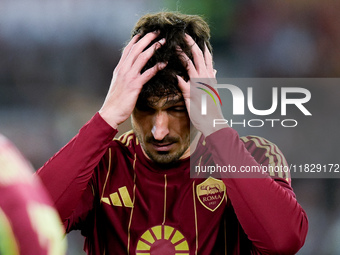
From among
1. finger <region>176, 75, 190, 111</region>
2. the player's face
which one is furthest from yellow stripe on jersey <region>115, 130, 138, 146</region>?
finger <region>176, 75, 190, 111</region>

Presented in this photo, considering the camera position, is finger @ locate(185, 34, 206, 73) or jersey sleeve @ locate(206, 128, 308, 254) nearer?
jersey sleeve @ locate(206, 128, 308, 254)

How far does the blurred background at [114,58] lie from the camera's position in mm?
4590

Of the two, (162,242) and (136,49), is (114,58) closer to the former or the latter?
(136,49)

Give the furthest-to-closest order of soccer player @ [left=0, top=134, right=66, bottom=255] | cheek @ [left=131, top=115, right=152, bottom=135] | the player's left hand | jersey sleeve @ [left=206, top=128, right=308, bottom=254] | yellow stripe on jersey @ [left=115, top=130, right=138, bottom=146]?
yellow stripe on jersey @ [left=115, top=130, right=138, bottom=146] < cheek @ [left=131, top=115, right=152, bottom=135] < the player's left hand < jersey sleeve @ [left=206, top=128, right=308, bottom=254] < soccer player @ [left=0, top=134, right=66, bottom=255]

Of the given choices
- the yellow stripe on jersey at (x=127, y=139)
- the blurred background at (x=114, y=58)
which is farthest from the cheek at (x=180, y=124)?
the blurred background at (x=114, y=58)

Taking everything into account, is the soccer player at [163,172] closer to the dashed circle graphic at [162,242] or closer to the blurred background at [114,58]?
A: the dashed circle graphic at [162,242]

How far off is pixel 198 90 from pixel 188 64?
4.4 inches

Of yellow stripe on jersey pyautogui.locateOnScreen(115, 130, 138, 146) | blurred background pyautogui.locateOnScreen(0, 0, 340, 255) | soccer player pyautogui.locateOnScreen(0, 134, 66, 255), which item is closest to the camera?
soccer player pyautogui.locateOnScreen(0, 134, 66, 255)

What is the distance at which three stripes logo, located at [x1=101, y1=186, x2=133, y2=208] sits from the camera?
1832 millimetres

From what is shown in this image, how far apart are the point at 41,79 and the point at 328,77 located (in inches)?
117

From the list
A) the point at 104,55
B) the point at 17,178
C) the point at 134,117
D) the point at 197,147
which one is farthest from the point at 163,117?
the point at 104,55

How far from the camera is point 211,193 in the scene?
183cm

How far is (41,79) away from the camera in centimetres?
486

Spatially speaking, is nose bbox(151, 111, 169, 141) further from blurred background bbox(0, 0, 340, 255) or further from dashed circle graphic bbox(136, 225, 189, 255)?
blurred background bbox(0, 0, 340, 255)
